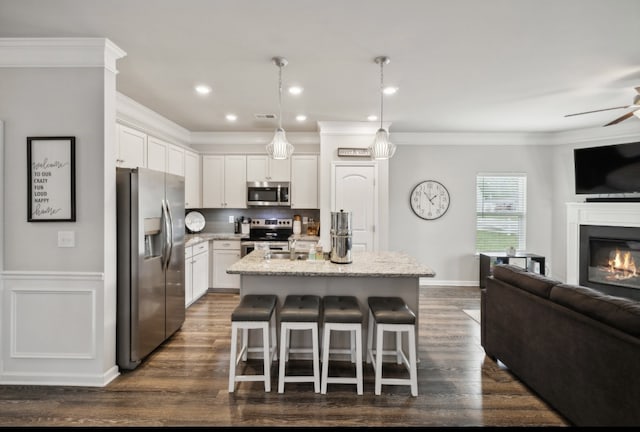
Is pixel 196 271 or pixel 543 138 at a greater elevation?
pixel 543 138

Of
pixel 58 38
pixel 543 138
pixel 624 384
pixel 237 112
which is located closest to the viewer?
pixel 624 384

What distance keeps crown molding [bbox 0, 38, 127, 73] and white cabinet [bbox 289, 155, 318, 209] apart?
3.18m

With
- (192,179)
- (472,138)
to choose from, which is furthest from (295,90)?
(472,138)

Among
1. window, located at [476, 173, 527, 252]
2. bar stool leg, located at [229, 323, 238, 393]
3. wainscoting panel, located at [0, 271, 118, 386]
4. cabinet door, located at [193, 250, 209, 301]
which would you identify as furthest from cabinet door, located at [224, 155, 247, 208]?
window, located at [476, 173, 527, 252]

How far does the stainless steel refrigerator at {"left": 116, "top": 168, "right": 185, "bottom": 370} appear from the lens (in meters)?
2.73

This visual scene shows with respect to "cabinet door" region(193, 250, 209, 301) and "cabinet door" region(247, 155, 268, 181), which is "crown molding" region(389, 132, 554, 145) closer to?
"cabinet door" region(247, 155, 268, 181)

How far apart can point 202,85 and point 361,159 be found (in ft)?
8.08

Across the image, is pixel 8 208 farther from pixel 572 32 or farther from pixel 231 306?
pixel 572 32

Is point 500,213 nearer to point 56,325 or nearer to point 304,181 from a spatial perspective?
point 304,181

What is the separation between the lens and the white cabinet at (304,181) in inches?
213

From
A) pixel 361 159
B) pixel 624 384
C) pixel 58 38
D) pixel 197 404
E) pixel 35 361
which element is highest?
pixel 58 38

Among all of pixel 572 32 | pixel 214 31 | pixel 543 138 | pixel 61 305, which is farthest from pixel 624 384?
pixel 543 138

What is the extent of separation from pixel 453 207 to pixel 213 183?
4.14m

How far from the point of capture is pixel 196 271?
4.70 meters
